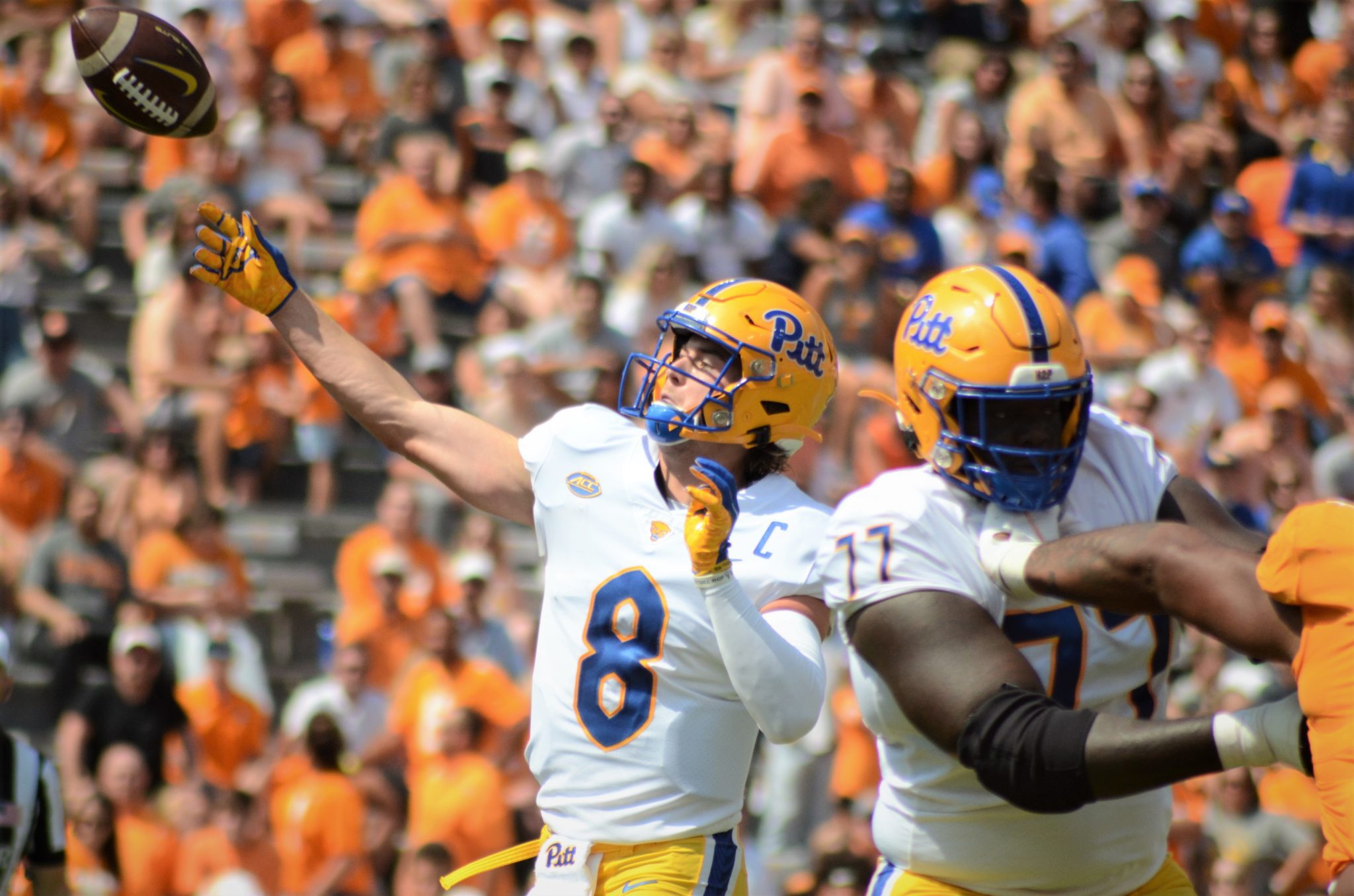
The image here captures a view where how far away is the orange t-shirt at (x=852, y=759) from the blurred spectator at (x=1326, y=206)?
4509 mm

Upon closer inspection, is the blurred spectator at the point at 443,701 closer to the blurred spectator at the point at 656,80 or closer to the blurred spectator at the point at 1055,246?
the blurred spectator at the point at 1055,246

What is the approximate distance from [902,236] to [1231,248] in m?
2.05

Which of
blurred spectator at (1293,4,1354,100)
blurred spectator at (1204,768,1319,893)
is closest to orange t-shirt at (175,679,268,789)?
blurred spectator at (1204,768,1319,893)

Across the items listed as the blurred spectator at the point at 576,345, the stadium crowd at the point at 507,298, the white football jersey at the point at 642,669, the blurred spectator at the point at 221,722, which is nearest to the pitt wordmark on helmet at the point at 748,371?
the white football jersey at the point at 642,669

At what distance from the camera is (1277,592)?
2.68 m

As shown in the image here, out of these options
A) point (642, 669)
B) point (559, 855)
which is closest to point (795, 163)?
point (642, 669)

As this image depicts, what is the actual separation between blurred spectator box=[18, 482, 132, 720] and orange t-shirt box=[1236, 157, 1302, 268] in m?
7.12

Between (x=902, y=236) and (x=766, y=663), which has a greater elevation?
(x=766, y=663)

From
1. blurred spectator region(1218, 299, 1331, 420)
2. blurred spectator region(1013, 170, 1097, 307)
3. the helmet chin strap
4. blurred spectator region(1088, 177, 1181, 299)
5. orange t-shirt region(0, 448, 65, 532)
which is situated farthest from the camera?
blurred spectator region(1088, 177, 1181, 299)

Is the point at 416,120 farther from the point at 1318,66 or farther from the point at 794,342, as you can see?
the point at 794,342

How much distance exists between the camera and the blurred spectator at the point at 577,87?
1096cm

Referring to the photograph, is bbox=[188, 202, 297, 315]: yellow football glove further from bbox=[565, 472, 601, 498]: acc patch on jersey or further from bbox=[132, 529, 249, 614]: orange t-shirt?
bbox=[132, 529, 249, 614]: orange t-shirt

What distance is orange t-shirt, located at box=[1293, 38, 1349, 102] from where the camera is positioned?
1226cm

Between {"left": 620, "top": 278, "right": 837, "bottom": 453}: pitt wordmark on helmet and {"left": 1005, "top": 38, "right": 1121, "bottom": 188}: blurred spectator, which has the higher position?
{"left": 620, "top": 278, "right": 837, "bottom": 453}: pitt wordmark on helmet
